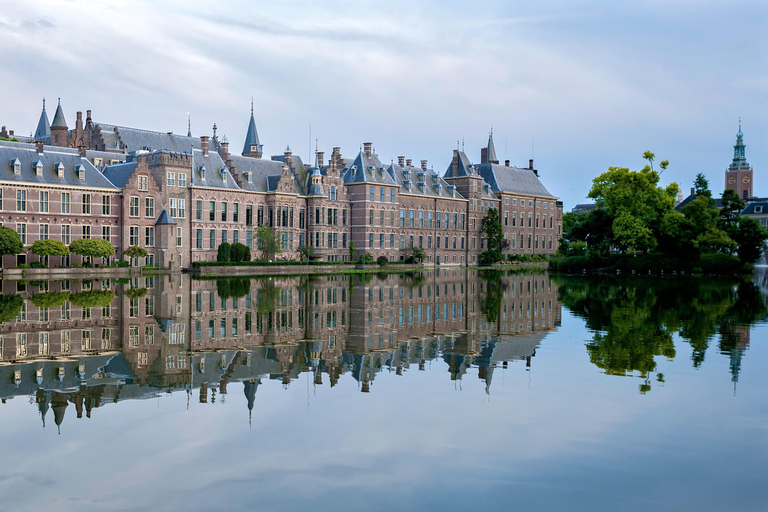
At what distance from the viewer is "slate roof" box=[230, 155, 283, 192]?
247 ft

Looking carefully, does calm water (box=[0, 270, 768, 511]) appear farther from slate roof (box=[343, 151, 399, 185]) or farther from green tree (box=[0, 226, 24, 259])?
slate roof (box=[343, 151, 399, 185])

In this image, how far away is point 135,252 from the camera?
203 feet

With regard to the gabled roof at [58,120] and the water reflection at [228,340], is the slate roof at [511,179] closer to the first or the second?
the gabled roof at [58,120]

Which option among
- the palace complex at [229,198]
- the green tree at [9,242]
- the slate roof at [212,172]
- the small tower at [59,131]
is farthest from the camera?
the small tower at [59,131]

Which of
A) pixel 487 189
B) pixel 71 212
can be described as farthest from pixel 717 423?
pixel 487 189

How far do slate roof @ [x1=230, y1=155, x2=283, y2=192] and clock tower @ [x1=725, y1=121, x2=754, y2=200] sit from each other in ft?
472

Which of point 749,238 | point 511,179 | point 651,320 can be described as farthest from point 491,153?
point 651,320

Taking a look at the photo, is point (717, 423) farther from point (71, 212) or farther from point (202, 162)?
point (202, 162)

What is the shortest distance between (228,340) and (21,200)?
149 ft

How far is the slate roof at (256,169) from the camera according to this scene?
75.4 meters

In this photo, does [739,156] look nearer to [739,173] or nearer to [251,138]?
[739,173]

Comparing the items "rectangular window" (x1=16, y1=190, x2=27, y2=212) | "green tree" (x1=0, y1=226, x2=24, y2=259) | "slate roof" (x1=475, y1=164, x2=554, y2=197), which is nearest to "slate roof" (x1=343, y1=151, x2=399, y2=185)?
"slate roof" (x1=475, y1=164, x2=554, y2=197)

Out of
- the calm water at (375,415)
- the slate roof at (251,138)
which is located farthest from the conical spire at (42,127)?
the calm water at (375,415)

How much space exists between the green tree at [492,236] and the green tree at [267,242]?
33.2 m
